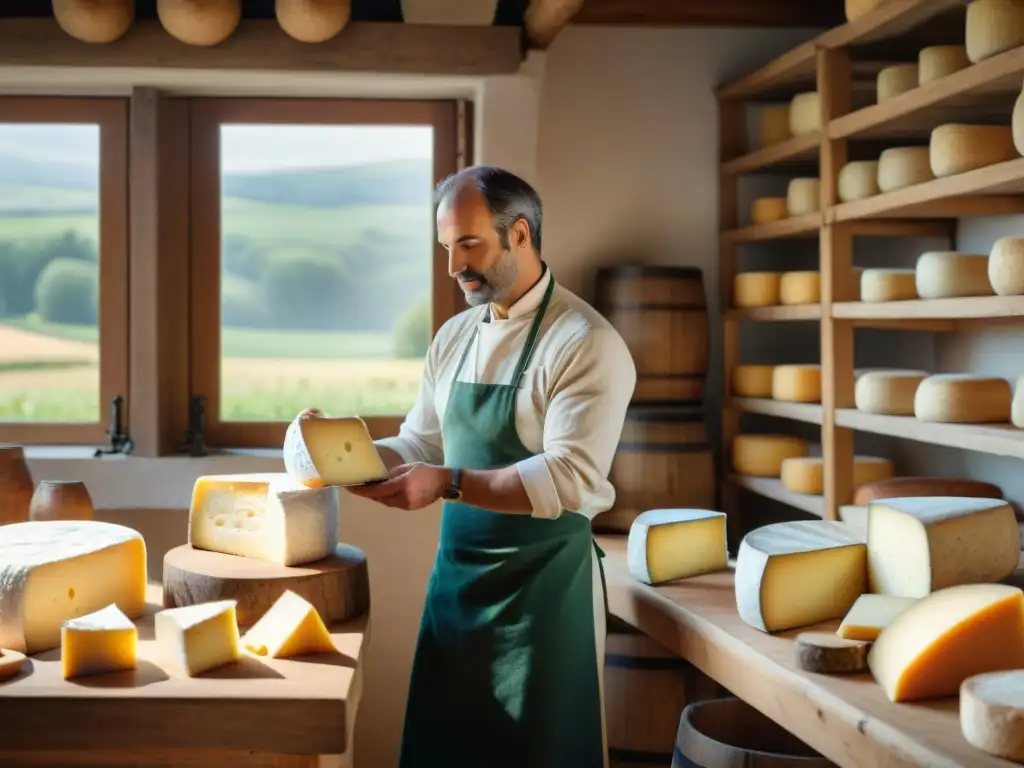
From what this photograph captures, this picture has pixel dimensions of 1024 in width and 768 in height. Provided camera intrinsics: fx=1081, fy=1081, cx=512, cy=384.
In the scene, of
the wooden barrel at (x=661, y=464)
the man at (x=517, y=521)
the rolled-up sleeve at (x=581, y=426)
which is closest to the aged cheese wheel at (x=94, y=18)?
the man at (x=517, y=521)

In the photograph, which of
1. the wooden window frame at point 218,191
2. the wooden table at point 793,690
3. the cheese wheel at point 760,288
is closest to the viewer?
the wooden table at point 793,690

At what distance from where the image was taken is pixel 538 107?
12.2 feet

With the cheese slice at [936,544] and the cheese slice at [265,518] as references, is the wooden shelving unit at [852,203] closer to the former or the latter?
the cheese slice at [936,544]

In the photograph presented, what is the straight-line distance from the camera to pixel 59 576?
2.21 metres

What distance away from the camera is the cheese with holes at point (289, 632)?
211cm

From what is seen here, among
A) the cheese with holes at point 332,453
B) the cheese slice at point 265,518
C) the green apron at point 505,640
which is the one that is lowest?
the green apron at point 505,640

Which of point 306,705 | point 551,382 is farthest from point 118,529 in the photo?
point 551,382

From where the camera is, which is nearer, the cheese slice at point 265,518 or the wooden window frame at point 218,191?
the cheese slice at point 265,518

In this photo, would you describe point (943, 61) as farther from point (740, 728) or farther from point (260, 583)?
point (260, 583)

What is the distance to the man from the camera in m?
2.40

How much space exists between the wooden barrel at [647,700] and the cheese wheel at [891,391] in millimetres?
905

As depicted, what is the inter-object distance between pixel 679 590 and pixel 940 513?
2.36ft

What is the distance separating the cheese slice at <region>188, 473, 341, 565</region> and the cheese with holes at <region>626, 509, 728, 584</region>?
80 centimetres

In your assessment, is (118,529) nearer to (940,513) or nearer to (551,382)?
(551,382)
